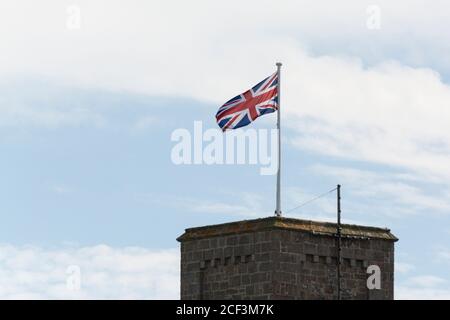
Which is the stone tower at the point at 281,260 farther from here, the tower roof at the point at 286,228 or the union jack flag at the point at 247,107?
the union jack flag at the point at 247,107

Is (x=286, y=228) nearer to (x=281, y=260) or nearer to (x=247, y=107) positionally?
(x=281, y=260)

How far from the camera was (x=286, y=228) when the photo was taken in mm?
79062

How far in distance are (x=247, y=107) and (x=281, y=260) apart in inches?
269

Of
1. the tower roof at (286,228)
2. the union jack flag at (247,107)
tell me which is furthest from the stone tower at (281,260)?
the union jack flag at (247,107)

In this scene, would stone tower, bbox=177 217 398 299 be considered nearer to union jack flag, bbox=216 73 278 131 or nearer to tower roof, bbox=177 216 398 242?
tower roof, bbox=177 216 398 242

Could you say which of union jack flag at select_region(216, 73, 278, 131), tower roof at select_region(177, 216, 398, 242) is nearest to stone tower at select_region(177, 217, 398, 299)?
tower roof at select_region(177, 216, 398, 242)

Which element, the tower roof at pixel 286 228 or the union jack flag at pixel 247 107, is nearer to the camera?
the union jack flag at pixel 247 107

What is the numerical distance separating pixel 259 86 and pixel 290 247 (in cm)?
726

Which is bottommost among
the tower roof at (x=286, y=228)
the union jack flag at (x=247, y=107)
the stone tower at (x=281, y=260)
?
the stone tower at (x=281, y=260)

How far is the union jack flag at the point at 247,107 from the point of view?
7906 centimetres

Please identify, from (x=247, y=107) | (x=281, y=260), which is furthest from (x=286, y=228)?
(x=247, y=107)
